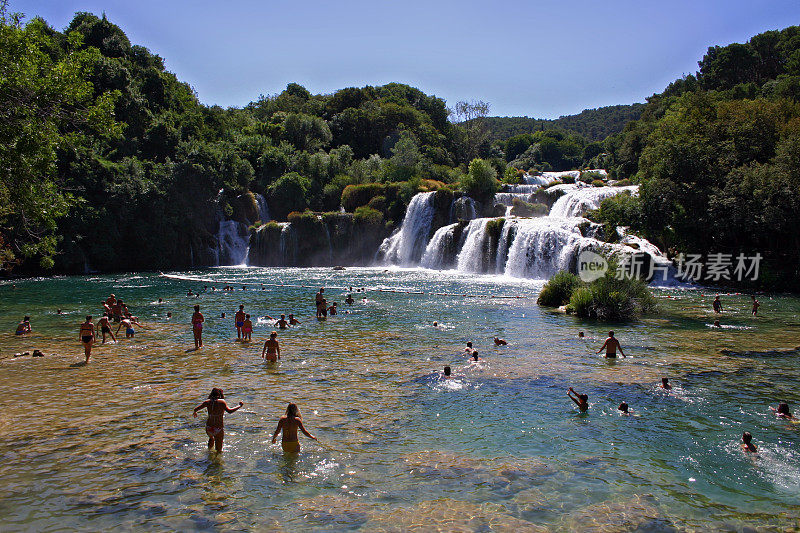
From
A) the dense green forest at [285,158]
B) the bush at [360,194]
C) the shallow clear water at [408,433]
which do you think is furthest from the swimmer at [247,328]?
the bush at [360,194]

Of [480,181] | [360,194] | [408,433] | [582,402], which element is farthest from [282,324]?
[360,194]

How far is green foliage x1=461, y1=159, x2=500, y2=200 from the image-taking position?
5478 centimetres

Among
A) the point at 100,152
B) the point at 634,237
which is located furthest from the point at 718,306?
the point at 100,152

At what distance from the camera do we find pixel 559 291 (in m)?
27.7

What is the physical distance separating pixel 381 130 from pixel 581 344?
252ft

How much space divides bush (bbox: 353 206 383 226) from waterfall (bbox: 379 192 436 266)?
3655mm

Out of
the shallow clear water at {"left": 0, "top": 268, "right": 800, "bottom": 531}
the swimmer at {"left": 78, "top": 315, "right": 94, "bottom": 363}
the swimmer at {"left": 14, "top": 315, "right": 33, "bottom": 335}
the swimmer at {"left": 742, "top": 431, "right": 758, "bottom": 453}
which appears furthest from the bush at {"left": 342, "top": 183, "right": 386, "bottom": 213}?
the swimmer at {"left": 742, "top": 431, "right": 758, "bottom": 453}

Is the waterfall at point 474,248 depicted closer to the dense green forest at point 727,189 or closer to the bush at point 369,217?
the dense green forest at point 727,189

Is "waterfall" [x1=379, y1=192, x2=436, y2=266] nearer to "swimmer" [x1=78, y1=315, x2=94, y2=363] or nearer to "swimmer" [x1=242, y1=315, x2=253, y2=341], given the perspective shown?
"swimmer" [x1=242, y1=315, x2=253, y2=341]

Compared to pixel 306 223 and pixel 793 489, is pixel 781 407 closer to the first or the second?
pixel 793 489

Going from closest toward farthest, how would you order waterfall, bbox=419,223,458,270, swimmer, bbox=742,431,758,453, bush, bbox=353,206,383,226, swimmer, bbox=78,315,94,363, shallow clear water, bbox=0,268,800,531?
shallow clear water, bbox=0,268,800,531 < swimmer, bbox=742,431,758,453 < swimmer, bbox=78,315,94,363 < waterfall, bbox=419,223,458,270 < bush, bbox=353,206,383,226

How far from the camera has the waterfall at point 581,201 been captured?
159 ft

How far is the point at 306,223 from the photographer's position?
59.0 m

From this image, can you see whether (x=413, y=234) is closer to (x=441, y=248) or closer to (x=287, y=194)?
(x=441, y=248)
